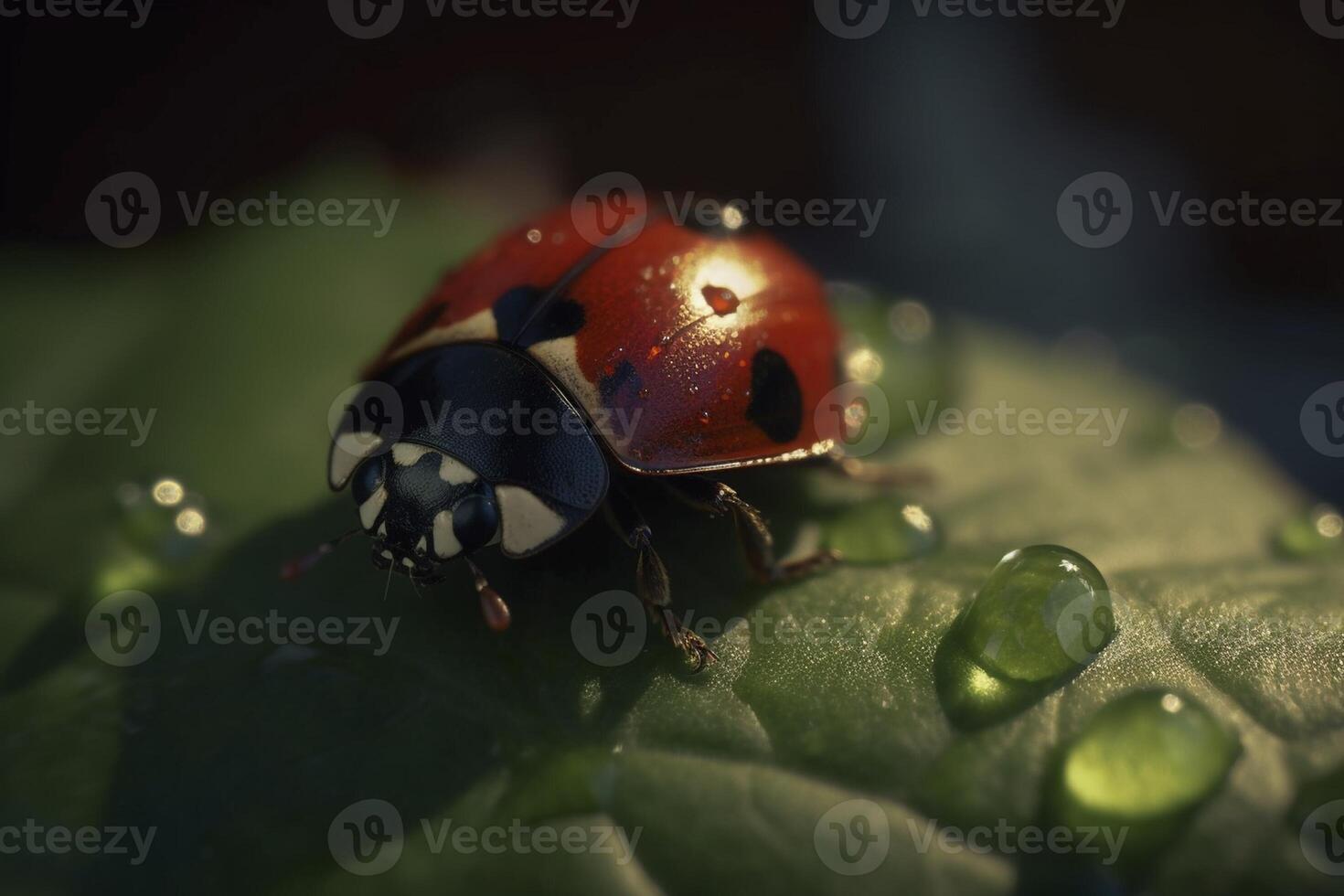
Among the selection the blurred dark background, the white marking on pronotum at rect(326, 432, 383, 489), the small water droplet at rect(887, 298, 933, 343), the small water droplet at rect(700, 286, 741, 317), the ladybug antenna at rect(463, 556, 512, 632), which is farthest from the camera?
the blurred dark background

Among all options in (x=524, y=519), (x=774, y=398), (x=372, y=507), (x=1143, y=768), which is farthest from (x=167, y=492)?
(x=1143, y=768)

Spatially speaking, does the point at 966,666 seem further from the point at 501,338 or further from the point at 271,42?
the point at 271,42

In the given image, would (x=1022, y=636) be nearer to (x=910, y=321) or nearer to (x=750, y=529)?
(x=750, y=529)

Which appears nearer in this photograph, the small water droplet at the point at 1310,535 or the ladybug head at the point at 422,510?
the ladybug head at the point at 422,510

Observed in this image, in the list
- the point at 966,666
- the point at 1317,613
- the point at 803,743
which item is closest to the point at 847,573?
the point at 966,666

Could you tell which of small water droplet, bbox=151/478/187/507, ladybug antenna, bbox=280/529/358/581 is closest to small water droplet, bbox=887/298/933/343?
ladybug antenna, bbox=280/529/358/581

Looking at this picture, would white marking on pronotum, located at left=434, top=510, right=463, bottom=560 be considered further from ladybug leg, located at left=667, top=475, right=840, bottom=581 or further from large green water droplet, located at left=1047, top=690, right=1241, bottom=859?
large green water droplet, located at left=1047, top=690, right=1241, bottom=859

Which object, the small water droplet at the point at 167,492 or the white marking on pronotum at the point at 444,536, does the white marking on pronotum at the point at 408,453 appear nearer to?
the white marking on pronotum at the point at 444,536

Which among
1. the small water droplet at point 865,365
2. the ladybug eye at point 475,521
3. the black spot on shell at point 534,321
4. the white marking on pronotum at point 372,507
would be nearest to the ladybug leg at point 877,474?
the small water droplet at point 865,365
